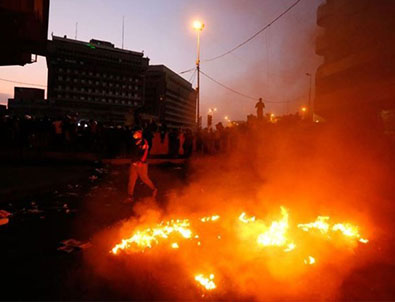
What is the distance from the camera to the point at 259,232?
5.10 m

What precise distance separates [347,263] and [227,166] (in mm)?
12340

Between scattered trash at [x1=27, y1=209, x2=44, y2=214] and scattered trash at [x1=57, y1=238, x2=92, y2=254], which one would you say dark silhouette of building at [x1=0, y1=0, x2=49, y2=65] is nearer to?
scattered trash at [x1=27, y1=209, x2=44, y2=214]

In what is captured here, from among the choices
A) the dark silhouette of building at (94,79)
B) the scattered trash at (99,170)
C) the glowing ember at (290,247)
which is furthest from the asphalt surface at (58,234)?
the dark silhouette of building at (94,79)

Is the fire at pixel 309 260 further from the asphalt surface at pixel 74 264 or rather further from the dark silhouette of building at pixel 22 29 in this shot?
the dark silhouette of building at pixel 22 29

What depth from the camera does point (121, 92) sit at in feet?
306

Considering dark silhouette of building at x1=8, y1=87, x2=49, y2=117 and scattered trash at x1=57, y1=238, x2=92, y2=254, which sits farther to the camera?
dark silhouette of building at x1=8, y1=87, x2=49, y2=117

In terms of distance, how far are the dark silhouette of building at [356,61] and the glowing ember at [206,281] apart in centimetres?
1977

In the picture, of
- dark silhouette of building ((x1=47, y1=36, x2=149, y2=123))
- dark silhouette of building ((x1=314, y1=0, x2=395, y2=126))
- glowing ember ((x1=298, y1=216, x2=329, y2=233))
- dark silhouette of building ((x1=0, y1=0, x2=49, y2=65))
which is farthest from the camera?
dark silhouette of building ((x1=47, y1=36, x2=149, y2=123))

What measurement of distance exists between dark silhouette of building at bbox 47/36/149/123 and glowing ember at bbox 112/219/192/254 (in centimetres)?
7876

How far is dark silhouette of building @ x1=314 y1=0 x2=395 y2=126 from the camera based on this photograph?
19547 millimetres

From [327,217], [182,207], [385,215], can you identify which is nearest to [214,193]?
[182,207]

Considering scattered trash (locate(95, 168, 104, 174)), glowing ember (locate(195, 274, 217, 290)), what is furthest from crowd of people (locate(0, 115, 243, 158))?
glowing ember (locate(195, 274, 217, 290))

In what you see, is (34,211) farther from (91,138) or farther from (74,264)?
(91,138)

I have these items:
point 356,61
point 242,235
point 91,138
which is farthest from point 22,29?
point 356,61
